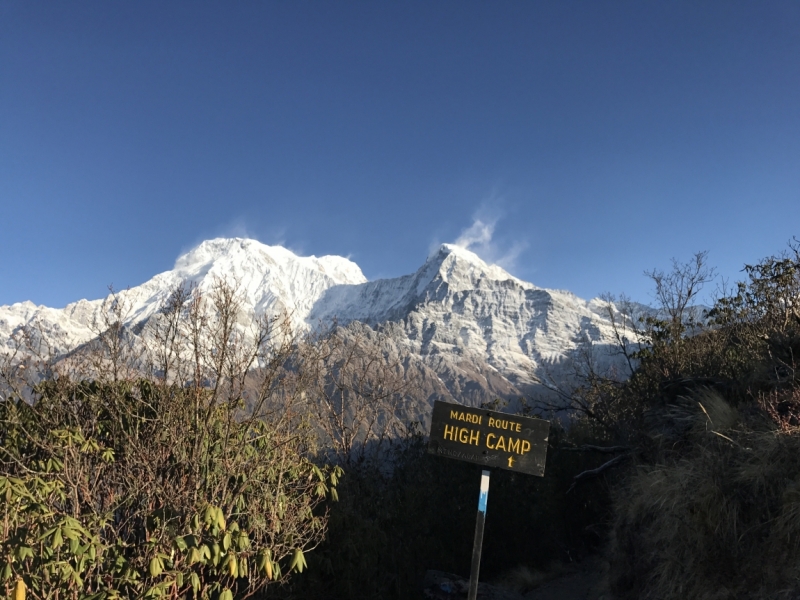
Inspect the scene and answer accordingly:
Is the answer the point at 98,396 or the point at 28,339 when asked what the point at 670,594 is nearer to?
the point at 98,396

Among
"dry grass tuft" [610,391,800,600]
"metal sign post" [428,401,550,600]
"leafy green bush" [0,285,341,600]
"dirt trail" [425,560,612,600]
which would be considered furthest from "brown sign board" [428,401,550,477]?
"dirt trail" [425,560,612,600]

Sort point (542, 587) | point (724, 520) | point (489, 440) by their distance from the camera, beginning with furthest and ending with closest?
point (542, 587) → point (724, 520) → point (489, 440)

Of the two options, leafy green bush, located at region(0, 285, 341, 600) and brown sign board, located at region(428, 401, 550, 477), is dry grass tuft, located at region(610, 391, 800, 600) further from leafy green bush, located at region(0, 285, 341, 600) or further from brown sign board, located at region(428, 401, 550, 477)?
leafy green bush, located at region(0, 285, 341, 600)

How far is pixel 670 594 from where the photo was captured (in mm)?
6074

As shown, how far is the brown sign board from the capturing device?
5.37 meters

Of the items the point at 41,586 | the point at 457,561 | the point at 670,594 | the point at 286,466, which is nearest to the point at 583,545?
the point at 457,561

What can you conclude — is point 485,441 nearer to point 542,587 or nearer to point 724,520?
point 724,520

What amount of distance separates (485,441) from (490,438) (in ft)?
0.21

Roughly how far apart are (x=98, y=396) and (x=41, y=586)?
269cm

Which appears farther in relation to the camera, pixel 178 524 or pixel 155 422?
pixel 155 422

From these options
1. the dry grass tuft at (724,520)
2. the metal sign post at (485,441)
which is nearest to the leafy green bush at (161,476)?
the metal sign post at (485,441)

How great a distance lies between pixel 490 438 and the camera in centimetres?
550

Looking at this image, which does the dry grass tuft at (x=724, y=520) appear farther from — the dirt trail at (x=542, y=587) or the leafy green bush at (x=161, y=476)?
the leafy green bush at (x=161, y=476)

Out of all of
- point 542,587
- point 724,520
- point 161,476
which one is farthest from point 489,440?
point 542,587
